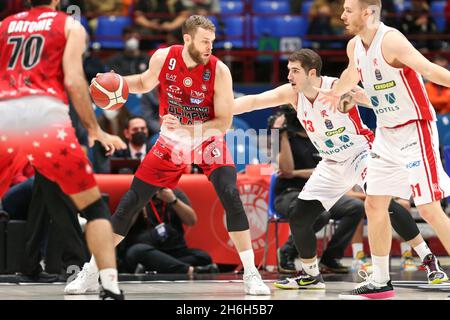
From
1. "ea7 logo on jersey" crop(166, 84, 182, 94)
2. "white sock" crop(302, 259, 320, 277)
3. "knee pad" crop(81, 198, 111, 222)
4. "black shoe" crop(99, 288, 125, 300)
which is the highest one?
"ea7 logo on jersey" crop(166, 84, 182, 94)

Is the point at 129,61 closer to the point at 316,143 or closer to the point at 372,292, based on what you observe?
the point at 316,143

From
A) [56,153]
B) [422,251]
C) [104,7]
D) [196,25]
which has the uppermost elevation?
[104,7]

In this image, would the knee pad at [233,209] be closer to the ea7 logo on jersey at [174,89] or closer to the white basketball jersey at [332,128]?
the ea7 logo on jersey at [174,89]

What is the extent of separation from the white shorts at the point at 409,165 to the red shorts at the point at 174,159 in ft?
3.92

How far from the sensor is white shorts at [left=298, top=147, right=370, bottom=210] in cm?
776

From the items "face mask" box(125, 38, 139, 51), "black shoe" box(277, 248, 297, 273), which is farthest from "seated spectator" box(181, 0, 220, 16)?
"black shoe" box(277, 248, 297, 273)

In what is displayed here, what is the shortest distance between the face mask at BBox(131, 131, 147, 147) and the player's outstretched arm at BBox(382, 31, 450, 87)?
4.19 meters

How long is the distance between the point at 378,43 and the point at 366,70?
8.7 inches

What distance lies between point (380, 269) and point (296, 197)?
8.82 feet

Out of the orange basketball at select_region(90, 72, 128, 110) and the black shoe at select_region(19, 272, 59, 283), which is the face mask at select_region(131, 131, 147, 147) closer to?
the black shoe at select_region(19, 272, 59, 283)

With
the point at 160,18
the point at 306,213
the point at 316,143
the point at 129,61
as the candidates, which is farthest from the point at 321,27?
the point at 306,213

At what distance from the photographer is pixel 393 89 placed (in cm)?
671

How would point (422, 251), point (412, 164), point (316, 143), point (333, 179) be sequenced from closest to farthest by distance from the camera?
point (412, 164) → point (333, 179) → point (316, 143) → point (422, 251)

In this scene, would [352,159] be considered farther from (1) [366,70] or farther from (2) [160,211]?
(2) [160,211]
